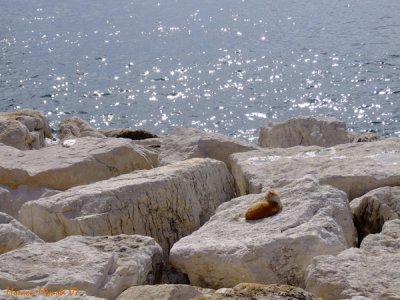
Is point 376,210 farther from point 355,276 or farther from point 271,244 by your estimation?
point 355,276

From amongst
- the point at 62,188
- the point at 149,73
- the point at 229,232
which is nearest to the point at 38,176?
the point at 62,188

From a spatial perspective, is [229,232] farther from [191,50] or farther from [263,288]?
[191,50]

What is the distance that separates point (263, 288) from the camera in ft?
9.83

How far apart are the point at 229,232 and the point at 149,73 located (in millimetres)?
13351

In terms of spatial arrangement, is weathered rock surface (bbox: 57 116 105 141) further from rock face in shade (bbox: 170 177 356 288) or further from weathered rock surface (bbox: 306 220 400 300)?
weathered rock surface (bbox: 306 220 400 300)

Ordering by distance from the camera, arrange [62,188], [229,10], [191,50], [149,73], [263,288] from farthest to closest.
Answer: [229,10], [191,50], [149,73], [62,188], [263,288]

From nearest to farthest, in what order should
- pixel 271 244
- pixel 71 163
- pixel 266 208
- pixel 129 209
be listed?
1. pixel 271 244
2. pixel 266 208
3. pixel 129 209
4. pixel 71 163

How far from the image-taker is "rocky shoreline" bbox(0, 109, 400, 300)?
397cm

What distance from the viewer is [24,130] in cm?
888

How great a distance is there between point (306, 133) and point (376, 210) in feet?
13.3

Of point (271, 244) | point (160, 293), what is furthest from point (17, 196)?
point (160, 293)

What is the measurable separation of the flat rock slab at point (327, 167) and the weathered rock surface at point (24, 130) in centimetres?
281

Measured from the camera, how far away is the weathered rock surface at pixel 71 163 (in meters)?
6.79

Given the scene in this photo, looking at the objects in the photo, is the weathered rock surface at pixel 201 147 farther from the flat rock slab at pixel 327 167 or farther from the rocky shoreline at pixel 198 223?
the flat rock slab at pixel 327 167
